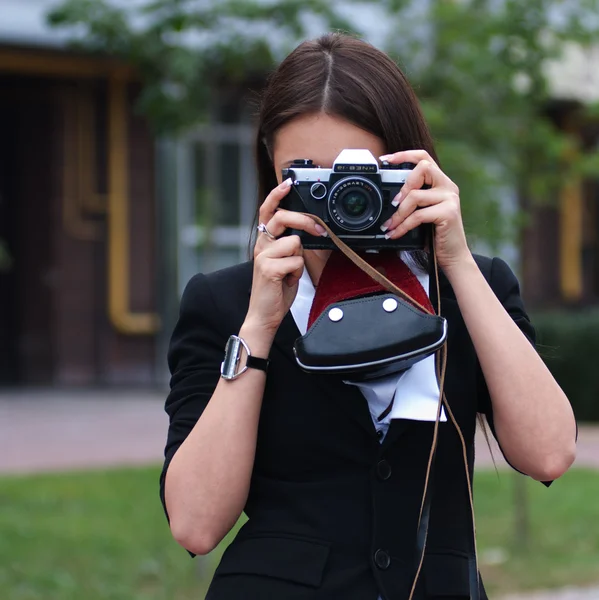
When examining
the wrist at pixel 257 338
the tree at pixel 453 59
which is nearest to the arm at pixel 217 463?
the wrist at pixel 257 338

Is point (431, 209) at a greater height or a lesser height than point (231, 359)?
greater

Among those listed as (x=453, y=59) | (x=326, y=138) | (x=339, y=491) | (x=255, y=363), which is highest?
(x=453, y=59)

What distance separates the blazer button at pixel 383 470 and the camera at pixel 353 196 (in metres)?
0.35

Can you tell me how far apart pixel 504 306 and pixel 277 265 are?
1.38ft

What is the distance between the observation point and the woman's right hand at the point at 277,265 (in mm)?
1782

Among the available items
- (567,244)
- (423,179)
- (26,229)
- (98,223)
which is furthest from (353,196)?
(567,244)

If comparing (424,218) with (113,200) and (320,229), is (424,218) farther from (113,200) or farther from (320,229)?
(113,200)

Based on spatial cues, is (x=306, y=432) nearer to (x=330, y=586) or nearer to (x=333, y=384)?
(x=333, y=384)

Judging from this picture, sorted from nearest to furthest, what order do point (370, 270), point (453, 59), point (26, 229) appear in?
point (370, 270), point (453, 59), point (26, 229)

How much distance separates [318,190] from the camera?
5.85 ft

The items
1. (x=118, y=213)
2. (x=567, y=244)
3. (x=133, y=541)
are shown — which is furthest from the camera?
(x=567, y=244)

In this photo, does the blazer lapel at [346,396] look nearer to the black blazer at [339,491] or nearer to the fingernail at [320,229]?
the black blazer at [339,491]

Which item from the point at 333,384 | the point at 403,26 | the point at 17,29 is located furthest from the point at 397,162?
the point at 17,29

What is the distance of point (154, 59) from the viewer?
6.54 meters
